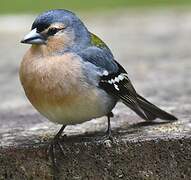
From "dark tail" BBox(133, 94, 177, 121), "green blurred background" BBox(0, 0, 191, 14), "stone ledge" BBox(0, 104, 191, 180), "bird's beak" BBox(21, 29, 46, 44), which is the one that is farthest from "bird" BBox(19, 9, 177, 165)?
"green blurred background" BBox(0, 0, 191, 14)

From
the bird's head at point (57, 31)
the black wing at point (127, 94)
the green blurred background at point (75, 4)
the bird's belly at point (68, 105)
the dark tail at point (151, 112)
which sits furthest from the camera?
the green blurred background at point (75, 4)

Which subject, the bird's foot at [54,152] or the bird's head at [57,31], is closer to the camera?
the bird's foot at [54,152]

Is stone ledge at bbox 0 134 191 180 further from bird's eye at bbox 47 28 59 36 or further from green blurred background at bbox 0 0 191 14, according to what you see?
green blurred background at bbox 0 0 191 14

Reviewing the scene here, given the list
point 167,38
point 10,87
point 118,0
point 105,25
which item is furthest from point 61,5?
point 10,87

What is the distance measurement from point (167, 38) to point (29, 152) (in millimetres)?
4489

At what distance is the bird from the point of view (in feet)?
15.7

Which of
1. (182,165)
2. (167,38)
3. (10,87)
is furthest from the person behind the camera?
(167,38)

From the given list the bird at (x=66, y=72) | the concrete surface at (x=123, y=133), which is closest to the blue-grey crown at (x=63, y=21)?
the bird at (x=66, y=72)

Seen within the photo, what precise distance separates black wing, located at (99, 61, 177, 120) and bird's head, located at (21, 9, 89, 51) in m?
0.31

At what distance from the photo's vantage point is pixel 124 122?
5586 millimetres

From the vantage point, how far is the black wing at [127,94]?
16.8 feet

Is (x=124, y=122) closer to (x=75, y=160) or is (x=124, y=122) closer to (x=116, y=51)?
(x=75, y=160)

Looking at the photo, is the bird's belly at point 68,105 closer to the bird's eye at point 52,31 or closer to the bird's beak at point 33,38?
the bird's beak at point 33,38

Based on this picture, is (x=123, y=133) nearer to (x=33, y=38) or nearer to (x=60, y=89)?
(x=60, y=89)
